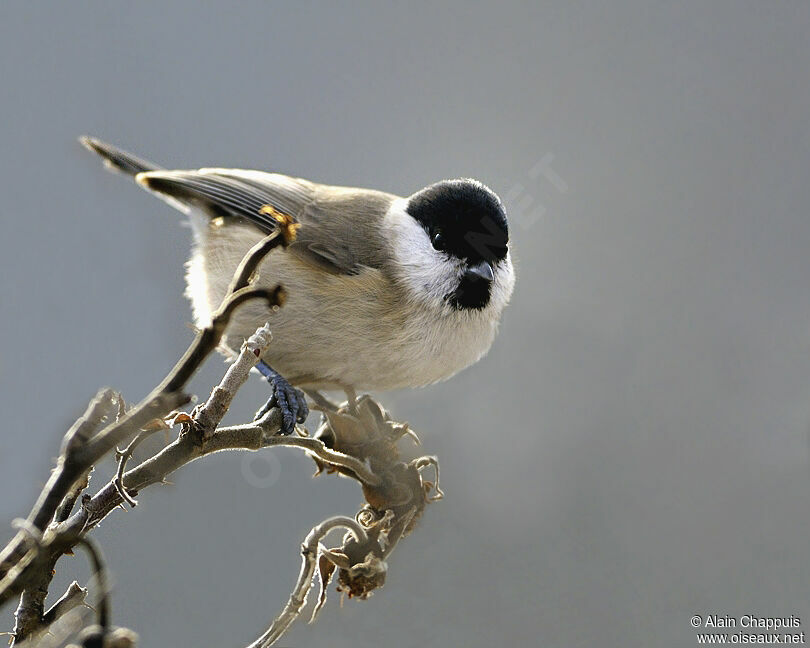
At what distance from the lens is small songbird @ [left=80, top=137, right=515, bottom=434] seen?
1.32 metres

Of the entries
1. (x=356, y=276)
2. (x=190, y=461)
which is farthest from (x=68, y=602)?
(x=356, y=276)

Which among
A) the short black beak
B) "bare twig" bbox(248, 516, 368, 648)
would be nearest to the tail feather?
the short black beak

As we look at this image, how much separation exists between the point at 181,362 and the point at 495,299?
107 centimetres

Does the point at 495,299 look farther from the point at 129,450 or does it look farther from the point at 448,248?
the point at 129,450

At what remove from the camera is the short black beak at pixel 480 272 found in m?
1.35

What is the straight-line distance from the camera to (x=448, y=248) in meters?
1.42

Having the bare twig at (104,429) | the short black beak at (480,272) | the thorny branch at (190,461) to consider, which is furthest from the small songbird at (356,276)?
the bare twig at (104,429)

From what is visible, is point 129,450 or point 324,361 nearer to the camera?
point 129,450

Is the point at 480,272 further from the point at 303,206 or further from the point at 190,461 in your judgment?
the point at 190,461

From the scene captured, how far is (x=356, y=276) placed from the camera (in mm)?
1385

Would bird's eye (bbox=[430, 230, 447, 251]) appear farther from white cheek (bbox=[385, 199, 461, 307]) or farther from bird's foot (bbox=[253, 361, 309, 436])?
bird's foot (bbox=[253, 361, 309, 436])

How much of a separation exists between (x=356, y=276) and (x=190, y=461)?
83 cm

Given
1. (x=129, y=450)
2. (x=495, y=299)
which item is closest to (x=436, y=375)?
(x=495, y=299)

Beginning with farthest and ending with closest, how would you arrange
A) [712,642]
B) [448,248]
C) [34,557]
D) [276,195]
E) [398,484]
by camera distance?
[276,195]
[448,248]
[712,642]
[398,484]
[34,557]
